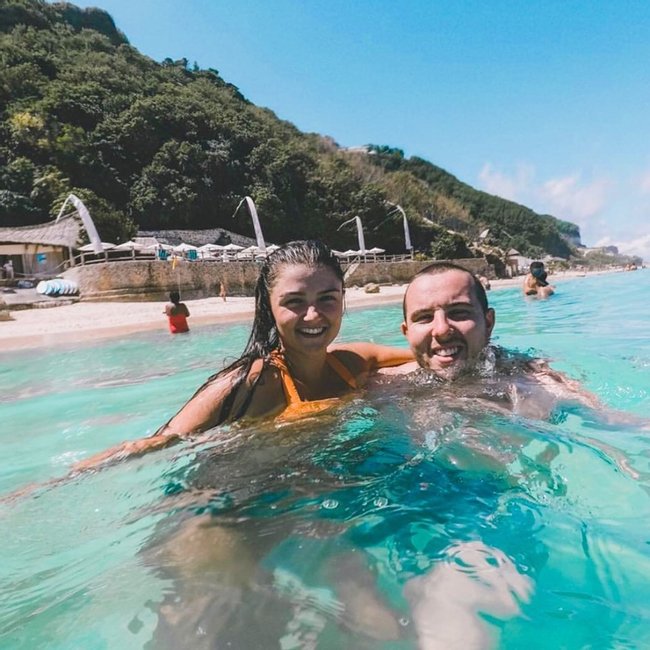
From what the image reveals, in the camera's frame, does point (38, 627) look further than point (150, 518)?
No

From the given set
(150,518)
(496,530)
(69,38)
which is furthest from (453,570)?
(69,38)

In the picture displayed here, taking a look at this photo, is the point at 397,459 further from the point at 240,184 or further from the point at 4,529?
the point at 240,184

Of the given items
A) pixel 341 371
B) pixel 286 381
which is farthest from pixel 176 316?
pixel 286 381

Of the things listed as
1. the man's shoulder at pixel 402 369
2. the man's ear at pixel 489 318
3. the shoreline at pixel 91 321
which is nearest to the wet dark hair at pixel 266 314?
the man's shoulder at pixel 402 369

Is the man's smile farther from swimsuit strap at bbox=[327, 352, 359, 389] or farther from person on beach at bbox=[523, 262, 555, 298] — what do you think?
person on beach at bbox=[523, 262, 555, 298]

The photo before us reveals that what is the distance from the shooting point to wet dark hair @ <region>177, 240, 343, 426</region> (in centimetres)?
227

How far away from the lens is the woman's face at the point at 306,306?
2293mm

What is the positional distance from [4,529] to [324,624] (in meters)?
1.51

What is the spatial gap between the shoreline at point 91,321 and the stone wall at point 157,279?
1394mm

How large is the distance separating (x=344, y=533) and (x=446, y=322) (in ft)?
Answer: 4.24

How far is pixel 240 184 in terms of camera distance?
48188 mm

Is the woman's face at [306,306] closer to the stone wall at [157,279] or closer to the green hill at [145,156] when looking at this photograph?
the stone wall at [157,279]

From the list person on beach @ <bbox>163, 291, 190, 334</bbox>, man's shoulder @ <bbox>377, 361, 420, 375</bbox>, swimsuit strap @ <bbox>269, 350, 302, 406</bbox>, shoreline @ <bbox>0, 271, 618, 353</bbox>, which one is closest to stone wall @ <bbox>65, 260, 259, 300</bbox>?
shoreline @ <bbox>0, 271, 618, 353</bbox>

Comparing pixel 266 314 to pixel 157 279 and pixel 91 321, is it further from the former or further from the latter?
pixel 157 279
